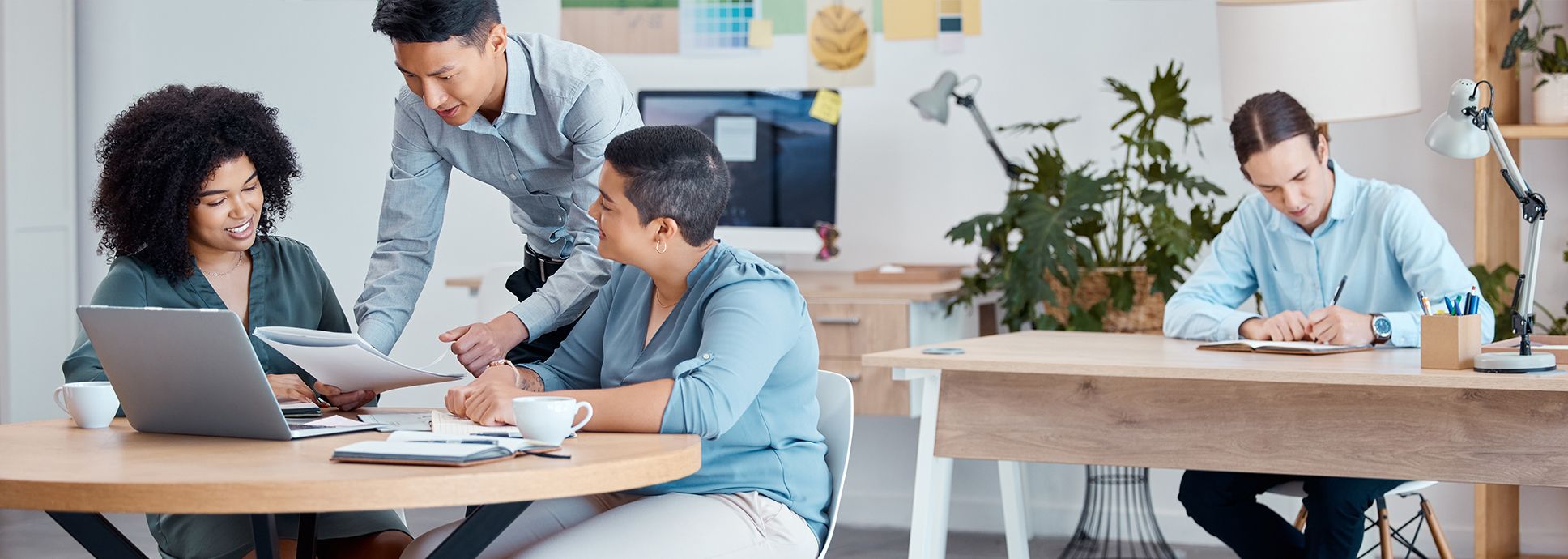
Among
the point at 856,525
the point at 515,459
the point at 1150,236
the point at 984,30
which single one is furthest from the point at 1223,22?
the point at 515,459

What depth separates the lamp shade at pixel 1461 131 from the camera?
7.18ft

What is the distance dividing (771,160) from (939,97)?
0.52 metres

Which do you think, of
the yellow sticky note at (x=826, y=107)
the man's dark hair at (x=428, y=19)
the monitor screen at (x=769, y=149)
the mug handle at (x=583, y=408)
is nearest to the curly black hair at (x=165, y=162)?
the man's dark hair at (x=428, y=19)

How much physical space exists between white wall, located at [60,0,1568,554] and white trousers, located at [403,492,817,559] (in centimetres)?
212

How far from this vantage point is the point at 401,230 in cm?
220

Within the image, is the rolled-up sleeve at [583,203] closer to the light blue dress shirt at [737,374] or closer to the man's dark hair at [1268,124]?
the light blue dress shirt at [737,374]

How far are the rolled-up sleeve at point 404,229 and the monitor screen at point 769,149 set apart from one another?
1891 millimetres

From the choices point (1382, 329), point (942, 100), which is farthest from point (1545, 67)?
point (942, 100)

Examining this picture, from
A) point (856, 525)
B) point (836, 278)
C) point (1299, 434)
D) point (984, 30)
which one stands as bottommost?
point (856, 525)

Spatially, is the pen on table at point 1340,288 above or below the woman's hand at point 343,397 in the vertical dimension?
above

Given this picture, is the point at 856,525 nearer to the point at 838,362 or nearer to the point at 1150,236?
the point at 838,362

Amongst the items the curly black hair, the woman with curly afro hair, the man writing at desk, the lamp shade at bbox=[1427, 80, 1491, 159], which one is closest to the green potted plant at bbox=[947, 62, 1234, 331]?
the man writing at desk

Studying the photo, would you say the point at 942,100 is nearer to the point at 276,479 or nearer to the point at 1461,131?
the point at 1461,131

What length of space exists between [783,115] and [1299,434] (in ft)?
7.00
